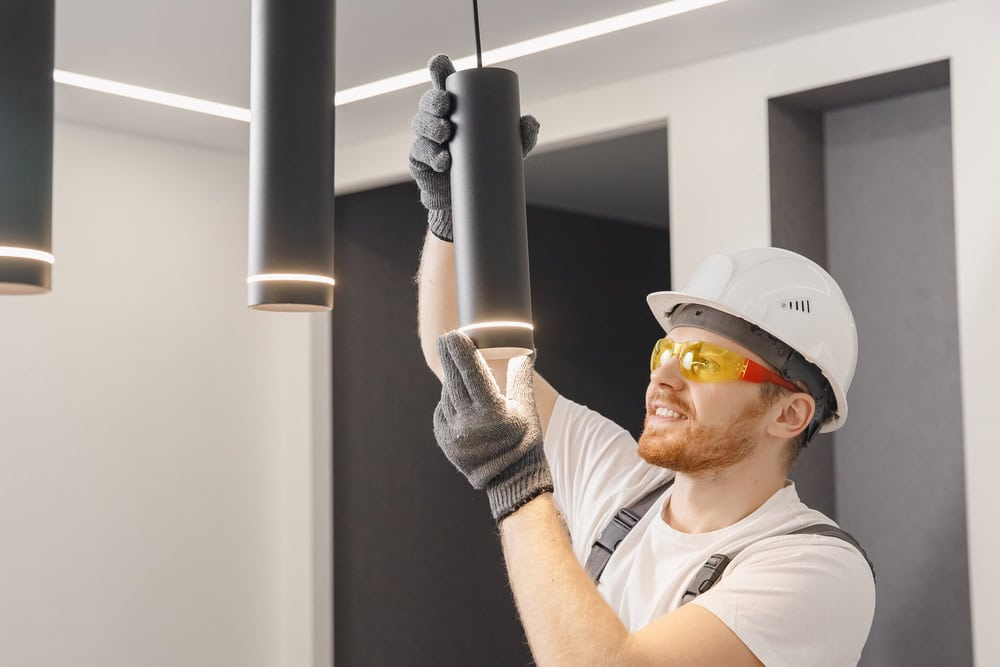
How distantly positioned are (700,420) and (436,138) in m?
0.94

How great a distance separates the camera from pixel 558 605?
1371 mm

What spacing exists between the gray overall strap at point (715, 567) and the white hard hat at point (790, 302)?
29 centimetres

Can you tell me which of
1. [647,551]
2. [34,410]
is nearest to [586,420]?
[647,551]

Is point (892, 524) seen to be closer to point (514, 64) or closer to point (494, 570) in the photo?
point (514, 64)

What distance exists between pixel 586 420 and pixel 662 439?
40 centimetres

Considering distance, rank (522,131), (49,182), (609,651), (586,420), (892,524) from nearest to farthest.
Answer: (49,182)
(522,131)
(609,651)
(586,420)
(892,524)

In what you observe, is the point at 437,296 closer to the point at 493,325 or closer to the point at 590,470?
the point at 590,470

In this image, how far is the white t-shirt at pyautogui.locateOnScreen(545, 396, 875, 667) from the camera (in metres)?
1.54

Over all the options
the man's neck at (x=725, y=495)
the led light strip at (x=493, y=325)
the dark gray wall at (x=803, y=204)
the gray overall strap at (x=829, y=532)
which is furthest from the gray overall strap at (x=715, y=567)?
the dark gray wall at (x=803, y=204)

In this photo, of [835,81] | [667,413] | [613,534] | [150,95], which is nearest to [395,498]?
[150,95]

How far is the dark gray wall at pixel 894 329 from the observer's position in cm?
322

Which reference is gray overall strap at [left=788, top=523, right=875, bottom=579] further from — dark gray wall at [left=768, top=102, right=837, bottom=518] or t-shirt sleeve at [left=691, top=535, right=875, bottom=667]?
dark gray wall at [left=768, top=102, right=837, bottom=518]

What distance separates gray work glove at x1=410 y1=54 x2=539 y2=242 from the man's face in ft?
2.35

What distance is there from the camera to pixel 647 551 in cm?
188
